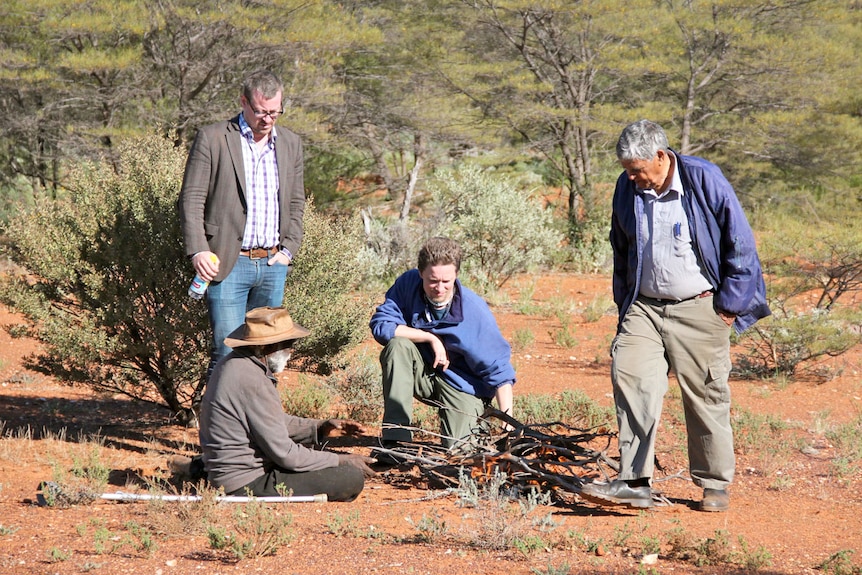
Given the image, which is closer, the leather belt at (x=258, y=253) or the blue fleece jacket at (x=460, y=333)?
the leather belt at (x=258, y=253)

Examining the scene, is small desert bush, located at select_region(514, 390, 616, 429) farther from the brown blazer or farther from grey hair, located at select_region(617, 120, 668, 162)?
grey hair, located at select_region(617, 120, 668, 162)

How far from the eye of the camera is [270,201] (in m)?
4.99

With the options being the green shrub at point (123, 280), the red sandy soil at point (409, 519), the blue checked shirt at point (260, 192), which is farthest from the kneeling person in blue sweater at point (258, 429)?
the green shrub at point (123, 280)

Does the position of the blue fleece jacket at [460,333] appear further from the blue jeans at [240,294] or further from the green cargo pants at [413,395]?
the blue jeans at [240,294]

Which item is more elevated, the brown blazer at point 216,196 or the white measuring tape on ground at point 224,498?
the brown blazer at point 216,196

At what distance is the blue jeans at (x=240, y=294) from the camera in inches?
193

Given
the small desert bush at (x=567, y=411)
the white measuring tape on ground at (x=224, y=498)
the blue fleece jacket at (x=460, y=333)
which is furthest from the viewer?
the small desert bush at (x=567, y=411)

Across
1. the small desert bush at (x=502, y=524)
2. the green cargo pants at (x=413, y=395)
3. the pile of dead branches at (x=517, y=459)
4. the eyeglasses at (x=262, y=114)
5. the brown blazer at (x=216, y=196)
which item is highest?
the eyeglasses at (x=262, y=114)

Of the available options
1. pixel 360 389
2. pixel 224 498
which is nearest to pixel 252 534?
pixel 224 498

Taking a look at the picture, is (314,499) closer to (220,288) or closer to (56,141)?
(220,288)

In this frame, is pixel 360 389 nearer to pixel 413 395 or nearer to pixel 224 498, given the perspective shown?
pixel 413 395

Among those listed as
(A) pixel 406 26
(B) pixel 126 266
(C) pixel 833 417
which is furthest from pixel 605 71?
(B) pixel 126 266

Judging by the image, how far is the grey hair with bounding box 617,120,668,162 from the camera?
4.16 metres

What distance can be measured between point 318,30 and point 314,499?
472 inches
